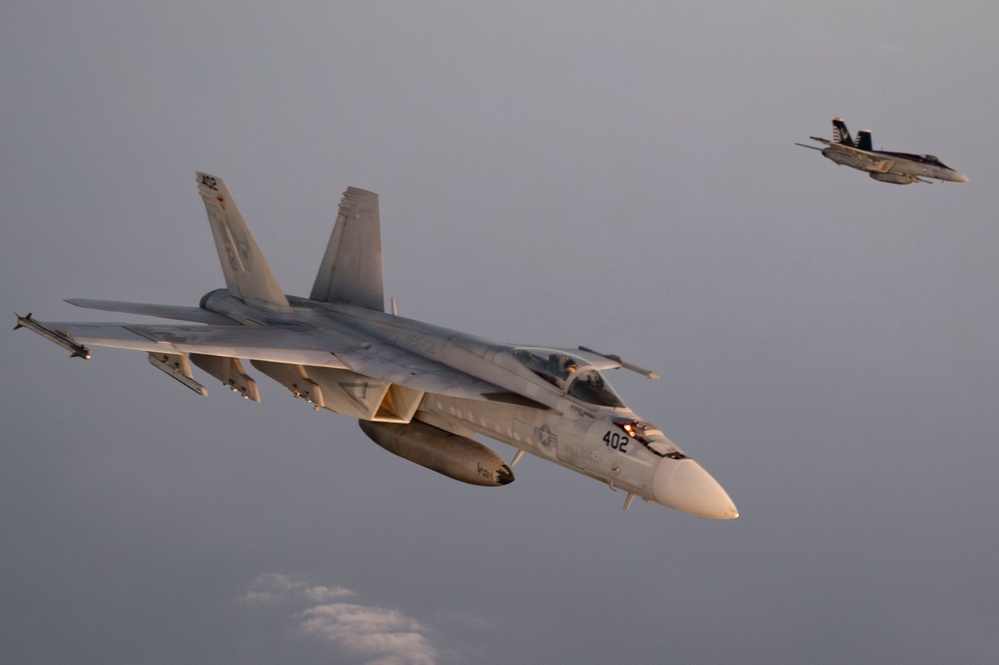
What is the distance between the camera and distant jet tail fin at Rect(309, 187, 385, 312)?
21.5m

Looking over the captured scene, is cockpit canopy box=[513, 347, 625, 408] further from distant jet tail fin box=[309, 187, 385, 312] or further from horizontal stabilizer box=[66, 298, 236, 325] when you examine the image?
horizontal stabilizer box=[66, 298, 236, 325]

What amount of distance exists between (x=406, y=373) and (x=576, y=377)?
2.59 metres

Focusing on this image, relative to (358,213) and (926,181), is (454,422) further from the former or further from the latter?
(926,181)

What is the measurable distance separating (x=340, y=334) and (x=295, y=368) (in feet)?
3.56

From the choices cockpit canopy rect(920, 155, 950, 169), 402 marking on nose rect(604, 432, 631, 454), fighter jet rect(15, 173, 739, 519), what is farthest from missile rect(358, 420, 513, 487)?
cockpit canopy rect(920, 155, 950, 169)

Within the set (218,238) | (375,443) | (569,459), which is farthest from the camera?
(218,238)

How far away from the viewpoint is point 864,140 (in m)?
32.8

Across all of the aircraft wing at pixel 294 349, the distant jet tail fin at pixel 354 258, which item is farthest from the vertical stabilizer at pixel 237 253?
the aircraft wing at pixel 294 349

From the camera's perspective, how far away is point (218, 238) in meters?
21.4

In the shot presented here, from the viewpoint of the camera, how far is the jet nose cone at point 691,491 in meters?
15.1

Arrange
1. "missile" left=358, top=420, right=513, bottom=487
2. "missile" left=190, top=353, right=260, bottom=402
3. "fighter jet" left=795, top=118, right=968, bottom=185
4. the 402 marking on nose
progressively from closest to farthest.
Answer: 1. the 402 marking on nose
2. "missile" left=358, top=420, right=513, bottom=487
3. "missile" left=190, top=353, right=260, bottom=402
4. "fighter jet" left=795, top=118, right=968, bottom=185

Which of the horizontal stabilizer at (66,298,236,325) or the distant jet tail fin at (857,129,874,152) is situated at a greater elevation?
the distant jet tail fin at (857,129,874,152)

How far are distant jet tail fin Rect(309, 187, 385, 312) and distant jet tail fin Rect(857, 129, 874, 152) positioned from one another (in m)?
16.3

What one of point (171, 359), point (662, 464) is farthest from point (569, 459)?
point (171, 359)
